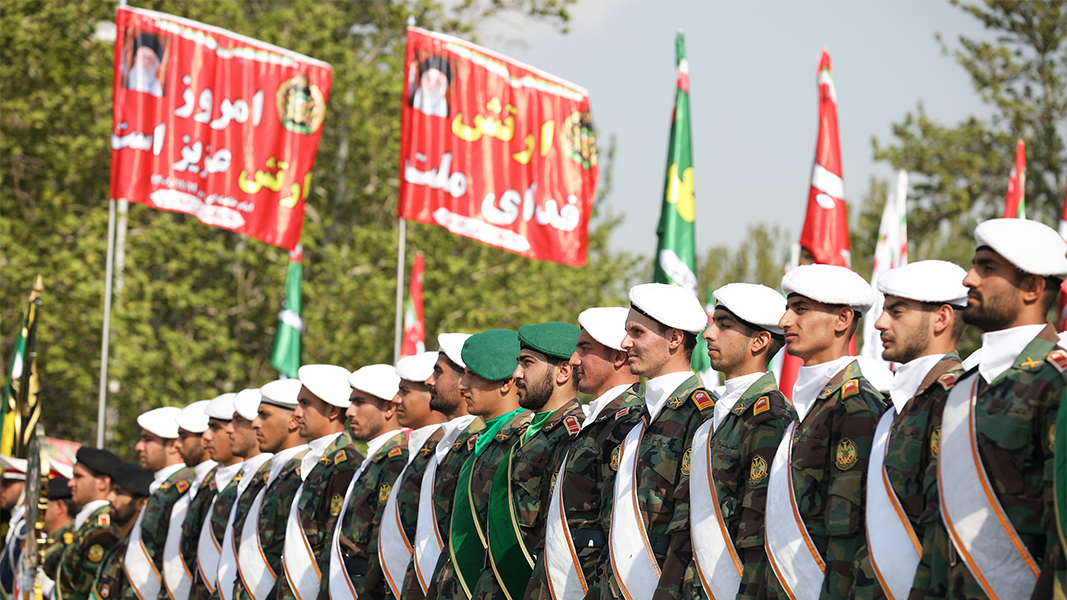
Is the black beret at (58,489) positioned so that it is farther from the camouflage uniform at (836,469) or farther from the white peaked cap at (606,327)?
the camouflage uniform at (836,469)

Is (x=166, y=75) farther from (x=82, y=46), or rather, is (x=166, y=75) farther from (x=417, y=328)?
(x=82, y=46)

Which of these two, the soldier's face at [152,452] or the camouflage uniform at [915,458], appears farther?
the soldier's face at [152,452]

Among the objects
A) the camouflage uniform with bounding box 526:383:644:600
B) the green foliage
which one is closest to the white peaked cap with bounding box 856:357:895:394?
the camouflage uniform with bounding box 526:383:644:600

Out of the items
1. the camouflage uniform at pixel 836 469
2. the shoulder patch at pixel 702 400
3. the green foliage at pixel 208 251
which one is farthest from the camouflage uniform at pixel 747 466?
the green foliage at pixel 208 251

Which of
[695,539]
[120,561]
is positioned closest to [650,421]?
[695,539]

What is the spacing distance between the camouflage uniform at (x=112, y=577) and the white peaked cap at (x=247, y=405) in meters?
1.17

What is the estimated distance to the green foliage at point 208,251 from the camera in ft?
62.3

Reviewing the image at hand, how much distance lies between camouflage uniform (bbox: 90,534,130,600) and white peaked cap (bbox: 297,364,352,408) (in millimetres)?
2012

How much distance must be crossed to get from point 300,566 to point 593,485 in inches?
85.8

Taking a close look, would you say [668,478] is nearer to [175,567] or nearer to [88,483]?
[175,567]

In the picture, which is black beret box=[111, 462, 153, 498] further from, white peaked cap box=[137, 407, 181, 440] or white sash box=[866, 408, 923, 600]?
white sash box=[866, 408, 923, 600]

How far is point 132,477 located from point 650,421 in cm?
506

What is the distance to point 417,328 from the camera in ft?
47.1

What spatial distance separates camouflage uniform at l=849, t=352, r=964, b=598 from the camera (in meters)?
3.46
